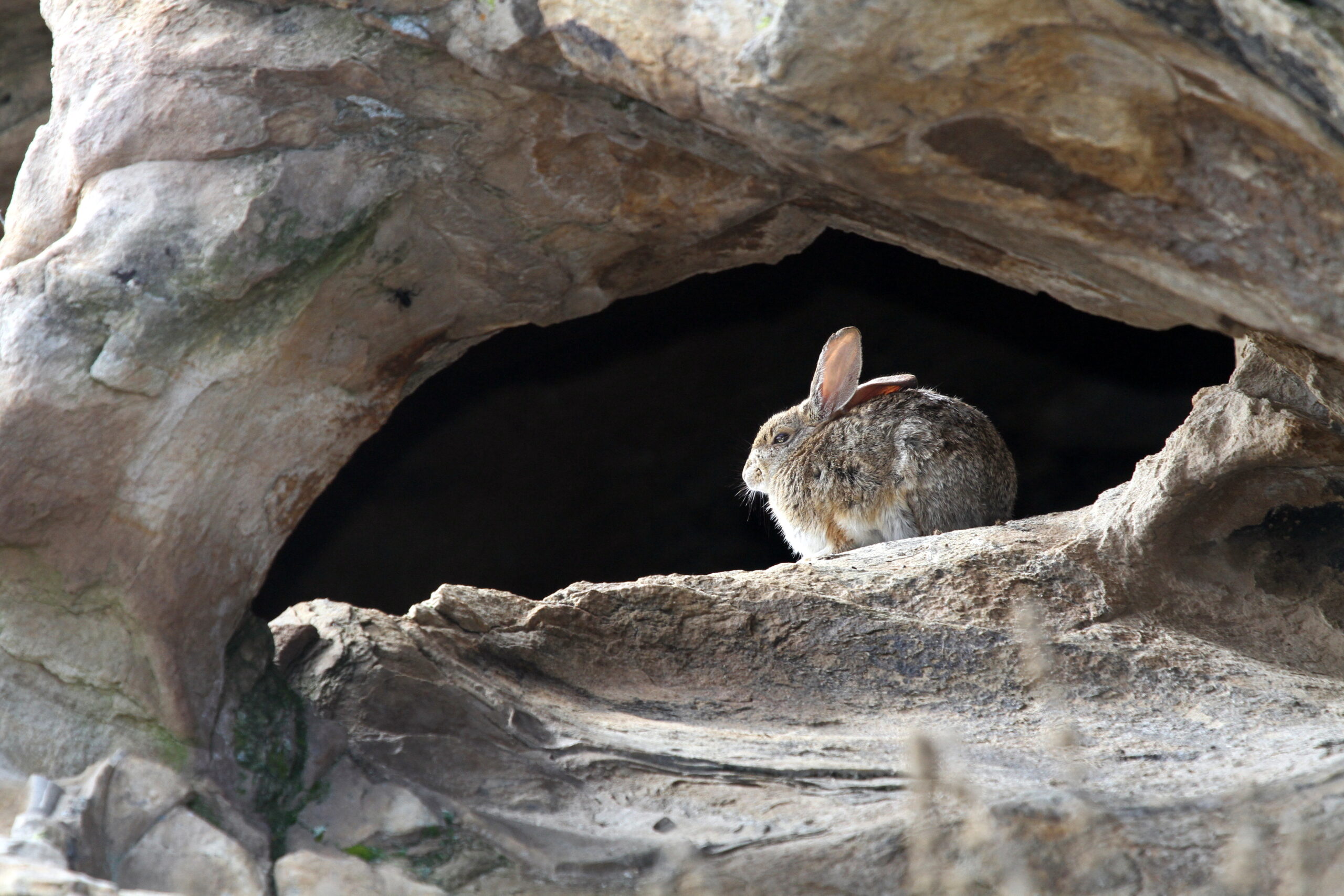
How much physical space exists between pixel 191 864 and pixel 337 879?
332mm

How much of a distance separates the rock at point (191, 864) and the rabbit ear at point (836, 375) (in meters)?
3.82

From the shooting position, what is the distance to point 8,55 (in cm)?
558

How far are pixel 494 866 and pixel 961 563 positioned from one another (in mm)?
2252

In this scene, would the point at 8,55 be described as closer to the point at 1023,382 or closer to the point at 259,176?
the point at 259,176

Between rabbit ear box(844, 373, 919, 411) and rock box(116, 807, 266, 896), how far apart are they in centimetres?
390

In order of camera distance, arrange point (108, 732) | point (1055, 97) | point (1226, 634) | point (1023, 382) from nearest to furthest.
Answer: point (1055, 97) → point (108, 732) → point (1226, 634) → point (1023, 382)

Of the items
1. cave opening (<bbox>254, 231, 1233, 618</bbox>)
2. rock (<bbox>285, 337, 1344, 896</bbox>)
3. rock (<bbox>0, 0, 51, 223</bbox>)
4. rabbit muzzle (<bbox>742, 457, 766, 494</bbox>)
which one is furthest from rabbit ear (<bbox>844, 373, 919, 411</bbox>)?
rock (<bbox>0, 0, 51, 223</bbox>)

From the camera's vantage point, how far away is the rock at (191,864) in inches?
107

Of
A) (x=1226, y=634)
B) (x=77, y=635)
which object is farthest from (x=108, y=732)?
(x=1226, y=634)

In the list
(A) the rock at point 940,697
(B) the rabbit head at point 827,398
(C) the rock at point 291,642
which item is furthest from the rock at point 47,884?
(B) the rabbit head at point 827,398

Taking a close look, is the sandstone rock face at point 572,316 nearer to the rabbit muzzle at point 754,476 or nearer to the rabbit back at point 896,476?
the rabbit back at point 896,476

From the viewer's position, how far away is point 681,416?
27.5ft

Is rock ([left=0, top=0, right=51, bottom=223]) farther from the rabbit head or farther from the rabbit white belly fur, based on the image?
the rabbit white belly fur

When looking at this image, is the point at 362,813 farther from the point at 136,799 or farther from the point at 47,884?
the point at 47,884
